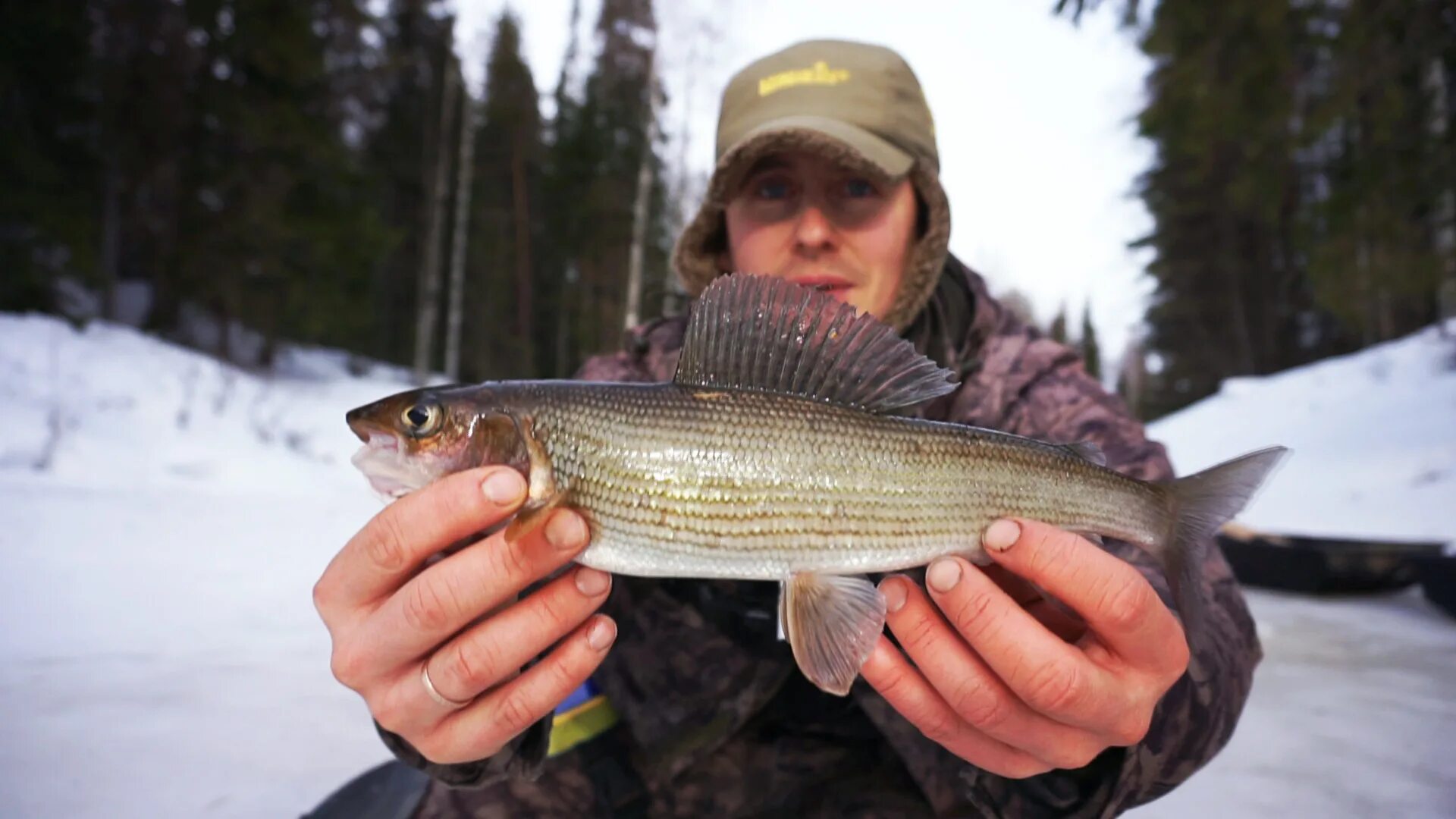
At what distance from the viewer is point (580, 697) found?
104 inches

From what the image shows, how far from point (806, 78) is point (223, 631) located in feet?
13.1

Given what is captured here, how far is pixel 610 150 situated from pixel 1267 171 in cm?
1945

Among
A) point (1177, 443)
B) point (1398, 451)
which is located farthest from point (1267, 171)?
point (1177, 443)

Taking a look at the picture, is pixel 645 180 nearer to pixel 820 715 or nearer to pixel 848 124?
pixel 848 124

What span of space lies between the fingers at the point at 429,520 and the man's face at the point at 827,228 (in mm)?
1499

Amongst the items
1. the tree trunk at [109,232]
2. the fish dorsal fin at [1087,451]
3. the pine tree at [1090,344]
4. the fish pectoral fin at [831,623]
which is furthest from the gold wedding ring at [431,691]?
the pine tree at [1090,344]

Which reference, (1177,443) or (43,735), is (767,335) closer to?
(43,735)

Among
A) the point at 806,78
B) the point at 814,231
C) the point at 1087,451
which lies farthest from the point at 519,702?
the point at 806,78

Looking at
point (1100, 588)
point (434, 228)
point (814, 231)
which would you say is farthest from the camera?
point (434, 228)

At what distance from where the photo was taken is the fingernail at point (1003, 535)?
1642 millimetres

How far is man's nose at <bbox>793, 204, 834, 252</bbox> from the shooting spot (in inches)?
106

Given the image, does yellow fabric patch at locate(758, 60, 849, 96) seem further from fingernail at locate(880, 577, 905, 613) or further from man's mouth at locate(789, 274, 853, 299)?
fingernail at locate(880, 577, 905, 613)

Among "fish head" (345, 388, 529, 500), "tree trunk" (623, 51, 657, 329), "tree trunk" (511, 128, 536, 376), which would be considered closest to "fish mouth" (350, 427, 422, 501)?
"fish head" (345, 388, 529, 500)

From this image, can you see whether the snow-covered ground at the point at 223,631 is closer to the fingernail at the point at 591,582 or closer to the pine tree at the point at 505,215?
the fingernail at the point at 591,582
